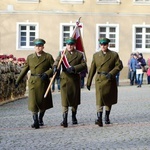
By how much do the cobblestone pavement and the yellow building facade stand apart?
20.3 metres

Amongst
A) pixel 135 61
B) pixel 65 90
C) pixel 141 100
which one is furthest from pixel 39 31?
pixel 65 90

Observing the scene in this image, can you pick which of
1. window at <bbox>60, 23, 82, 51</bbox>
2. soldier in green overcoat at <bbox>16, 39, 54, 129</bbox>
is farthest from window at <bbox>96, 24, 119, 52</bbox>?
soldier in green overcoat at <bbox>16, 39, 54, 129</bbox>

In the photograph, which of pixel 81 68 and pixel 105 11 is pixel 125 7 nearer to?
pixel 105 11

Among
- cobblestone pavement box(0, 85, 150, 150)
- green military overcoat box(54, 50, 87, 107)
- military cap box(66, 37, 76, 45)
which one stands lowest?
cobblestone pavement box(0, 85, 150, 150)

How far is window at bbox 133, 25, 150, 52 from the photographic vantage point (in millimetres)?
37875

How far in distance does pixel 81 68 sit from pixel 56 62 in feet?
1.66

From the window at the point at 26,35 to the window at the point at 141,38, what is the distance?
575cm

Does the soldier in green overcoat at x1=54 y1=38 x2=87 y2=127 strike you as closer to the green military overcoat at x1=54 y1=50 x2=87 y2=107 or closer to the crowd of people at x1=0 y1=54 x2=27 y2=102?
the green military overcoat at x1=54 y1=50 x2=87 y2=107

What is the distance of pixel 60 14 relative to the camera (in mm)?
37594

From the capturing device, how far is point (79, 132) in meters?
11.8

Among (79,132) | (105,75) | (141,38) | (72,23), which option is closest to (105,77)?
(105,75)

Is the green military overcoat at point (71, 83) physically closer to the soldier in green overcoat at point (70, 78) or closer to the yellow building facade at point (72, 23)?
the soldier in green overcoat at point (70, 78)

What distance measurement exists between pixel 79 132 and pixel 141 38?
26.8 meters

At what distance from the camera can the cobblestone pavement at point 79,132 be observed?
10.0m
